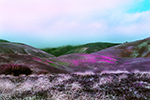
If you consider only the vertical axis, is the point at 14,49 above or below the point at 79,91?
above

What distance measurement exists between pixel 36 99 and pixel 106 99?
2031 millimetres

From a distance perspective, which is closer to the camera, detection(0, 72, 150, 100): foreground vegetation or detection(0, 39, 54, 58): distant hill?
detection(0, 72, 150, 100): foreground vegetation

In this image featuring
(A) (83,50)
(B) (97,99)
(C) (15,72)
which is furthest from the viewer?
(A) (83,50)

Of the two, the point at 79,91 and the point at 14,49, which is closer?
the point at 79,91

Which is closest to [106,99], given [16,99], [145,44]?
[16,99]

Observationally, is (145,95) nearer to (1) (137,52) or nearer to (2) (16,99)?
(2) (16,99)

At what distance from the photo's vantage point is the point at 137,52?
67.4 meters

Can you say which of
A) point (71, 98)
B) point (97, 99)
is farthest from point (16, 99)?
point (97, 99)

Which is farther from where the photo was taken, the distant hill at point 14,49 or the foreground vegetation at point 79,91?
the distant hill at point 14,49

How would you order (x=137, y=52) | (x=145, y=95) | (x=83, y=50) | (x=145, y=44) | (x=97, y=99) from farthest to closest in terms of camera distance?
(x=83, y=50)
(x=145, y=44)
(x=137, y=52)
(x=145, y=95)
(x=97, y=99)

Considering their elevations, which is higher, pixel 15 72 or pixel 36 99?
pixel 36 99

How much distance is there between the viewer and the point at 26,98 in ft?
12.4

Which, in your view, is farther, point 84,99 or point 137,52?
point 137,52

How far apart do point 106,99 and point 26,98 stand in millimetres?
2375
